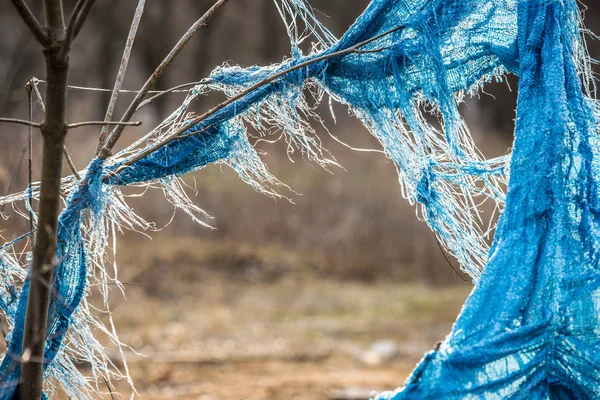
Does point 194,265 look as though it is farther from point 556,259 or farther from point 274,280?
point 556,259

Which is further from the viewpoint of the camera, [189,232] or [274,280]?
[189,232]

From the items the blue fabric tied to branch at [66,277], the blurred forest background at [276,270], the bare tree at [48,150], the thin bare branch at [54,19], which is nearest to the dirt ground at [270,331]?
the blurred forest background at [276,270]

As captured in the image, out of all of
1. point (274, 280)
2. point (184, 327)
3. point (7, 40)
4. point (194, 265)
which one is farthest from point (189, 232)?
point (7, 40)

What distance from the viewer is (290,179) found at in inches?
501

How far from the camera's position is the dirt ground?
6.10m

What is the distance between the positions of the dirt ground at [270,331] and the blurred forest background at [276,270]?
0.02 m

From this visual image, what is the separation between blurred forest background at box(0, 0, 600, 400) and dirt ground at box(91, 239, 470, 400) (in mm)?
24

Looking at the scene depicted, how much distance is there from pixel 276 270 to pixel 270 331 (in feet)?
7.17

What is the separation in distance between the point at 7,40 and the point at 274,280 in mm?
9949

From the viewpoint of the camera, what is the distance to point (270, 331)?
7.75 m

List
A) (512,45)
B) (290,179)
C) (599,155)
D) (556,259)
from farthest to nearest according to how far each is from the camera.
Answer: (290,179) → (512,45) → (599,155) → (556,259)

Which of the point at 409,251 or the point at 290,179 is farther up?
the point at 290,179

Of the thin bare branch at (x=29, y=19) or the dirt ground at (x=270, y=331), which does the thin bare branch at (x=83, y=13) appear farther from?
the dirt ground at (x=270, y=331)

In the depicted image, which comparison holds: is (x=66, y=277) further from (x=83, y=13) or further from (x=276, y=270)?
(x=276, y=270)
